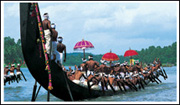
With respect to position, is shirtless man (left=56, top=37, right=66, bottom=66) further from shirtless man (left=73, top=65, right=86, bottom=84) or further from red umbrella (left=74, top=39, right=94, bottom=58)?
red umbrella (left=74, top=39, right=94, bottom=58)

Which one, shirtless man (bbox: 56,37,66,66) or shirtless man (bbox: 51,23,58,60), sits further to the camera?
shirtless man (bbox: 56,37,66,66)

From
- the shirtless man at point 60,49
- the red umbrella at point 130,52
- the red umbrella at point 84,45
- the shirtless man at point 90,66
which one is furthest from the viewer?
the red umbrella at point 130,52

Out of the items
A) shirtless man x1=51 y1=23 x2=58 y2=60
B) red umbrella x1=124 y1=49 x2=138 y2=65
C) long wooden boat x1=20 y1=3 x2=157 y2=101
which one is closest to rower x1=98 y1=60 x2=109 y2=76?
long wooden boat x1=20 y1=3 x2=157 y2=101

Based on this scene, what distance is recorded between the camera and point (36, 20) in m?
11.7

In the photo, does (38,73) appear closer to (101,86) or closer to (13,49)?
(101,86)

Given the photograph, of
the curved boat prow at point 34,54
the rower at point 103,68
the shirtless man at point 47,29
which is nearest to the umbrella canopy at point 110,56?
the rower at point 103,68

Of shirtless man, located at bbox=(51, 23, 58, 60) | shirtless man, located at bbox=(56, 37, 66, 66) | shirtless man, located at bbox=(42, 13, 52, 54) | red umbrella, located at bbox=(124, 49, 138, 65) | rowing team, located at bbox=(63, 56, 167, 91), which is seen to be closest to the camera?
shirtless man, located at bbox=(42, 13, 52, 54)

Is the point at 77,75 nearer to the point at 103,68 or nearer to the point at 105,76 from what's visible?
the point at 105,76

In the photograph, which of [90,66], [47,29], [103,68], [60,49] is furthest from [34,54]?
[103,68]

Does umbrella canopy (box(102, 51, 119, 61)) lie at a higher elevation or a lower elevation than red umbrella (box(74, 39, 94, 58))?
lower

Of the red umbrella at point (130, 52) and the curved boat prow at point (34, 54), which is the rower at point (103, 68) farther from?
the red umbrella at point (130, 52)

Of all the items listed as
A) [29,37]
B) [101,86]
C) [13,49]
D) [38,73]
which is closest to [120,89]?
[101,86]

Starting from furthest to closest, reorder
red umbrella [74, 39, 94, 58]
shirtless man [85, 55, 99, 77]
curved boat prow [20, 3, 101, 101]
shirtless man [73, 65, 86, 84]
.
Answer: red umbrella [74, 39, 94, 58], shirtless man [85, 55, 99, 77], shirtless man [73, 65, 86, 84], curved boat prow [20, 3, 101, 101]

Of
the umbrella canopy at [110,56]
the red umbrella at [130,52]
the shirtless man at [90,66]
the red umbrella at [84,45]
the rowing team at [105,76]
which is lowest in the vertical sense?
the rowing team at [105,76]
